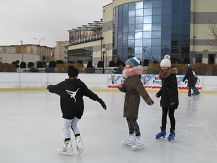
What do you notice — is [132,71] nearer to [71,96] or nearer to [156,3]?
[71,96]

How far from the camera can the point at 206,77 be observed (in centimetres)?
2302

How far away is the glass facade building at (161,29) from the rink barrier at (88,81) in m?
14.7

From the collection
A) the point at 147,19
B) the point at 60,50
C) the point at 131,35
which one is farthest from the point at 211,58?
the point at 60,50

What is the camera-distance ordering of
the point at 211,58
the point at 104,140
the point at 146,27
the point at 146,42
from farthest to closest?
1. the point at 146,27
2. the point at 146,42
3. the point at 211,58
4. the point at 104,140

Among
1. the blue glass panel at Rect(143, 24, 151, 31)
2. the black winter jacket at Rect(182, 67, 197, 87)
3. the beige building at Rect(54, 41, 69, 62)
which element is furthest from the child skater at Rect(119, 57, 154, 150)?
the beige building at Rect(54, 41, 69, 62)

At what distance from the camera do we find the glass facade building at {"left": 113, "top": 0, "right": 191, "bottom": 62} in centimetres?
3819

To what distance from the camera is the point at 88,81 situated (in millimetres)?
22922

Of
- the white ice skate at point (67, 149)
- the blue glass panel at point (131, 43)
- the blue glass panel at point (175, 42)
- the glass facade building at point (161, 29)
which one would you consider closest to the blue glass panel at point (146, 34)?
the glass facade building at point (161, 29)

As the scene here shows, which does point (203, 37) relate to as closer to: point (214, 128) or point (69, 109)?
point (214, 128)

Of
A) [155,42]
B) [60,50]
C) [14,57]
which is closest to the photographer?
[155,42]

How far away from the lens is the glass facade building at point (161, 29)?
3819 cm

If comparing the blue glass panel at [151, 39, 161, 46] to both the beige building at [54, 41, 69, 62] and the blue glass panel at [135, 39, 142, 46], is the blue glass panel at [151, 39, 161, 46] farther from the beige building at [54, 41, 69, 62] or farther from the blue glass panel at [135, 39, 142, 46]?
the beige building at [54, 41, 69, 62]

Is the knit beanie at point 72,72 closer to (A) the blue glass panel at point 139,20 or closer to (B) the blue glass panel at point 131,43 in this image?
(A) the blue glass panel at point 139,20

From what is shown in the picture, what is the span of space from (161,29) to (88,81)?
1746 cm
